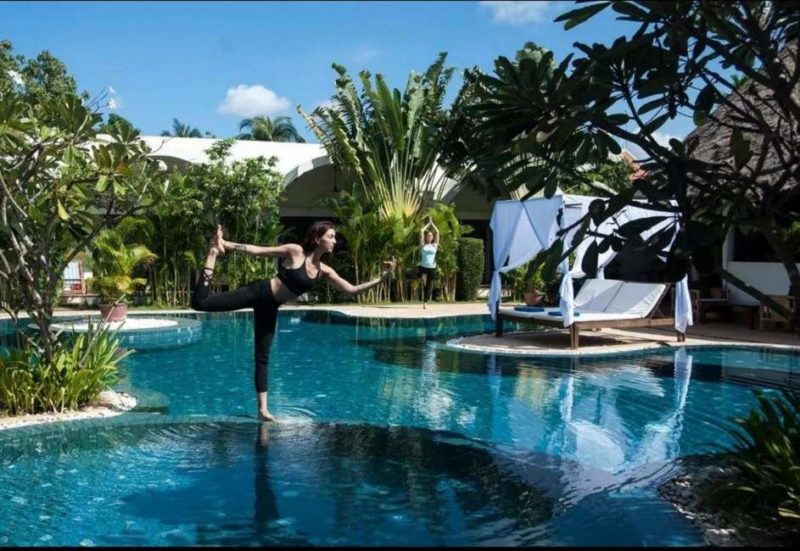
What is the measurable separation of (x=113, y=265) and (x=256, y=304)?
40.7 ft

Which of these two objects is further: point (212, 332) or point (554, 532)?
point (212, 332)

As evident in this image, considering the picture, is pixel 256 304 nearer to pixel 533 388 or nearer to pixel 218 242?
pixel 218 242

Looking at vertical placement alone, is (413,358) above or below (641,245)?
below

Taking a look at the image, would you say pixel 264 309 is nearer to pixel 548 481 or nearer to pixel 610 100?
pixel 548 481

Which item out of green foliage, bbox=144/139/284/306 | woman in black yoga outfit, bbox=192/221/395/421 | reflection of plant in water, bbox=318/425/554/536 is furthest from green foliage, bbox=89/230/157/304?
reflection of plant in water, bbox=318/425/554/536

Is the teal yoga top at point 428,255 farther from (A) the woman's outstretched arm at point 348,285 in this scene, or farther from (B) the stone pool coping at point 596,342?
(A) the woman's outstretched arm at point 348,285

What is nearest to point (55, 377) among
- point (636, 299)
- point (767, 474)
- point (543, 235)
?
point (767, 474)

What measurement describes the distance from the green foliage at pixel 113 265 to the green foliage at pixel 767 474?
50.2ft

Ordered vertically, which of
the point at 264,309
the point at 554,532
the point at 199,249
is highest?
the point at 199,249

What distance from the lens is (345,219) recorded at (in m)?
22.4

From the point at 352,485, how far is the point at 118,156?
14.0ft

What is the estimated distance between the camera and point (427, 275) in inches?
843

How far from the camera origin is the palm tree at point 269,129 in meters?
59.1

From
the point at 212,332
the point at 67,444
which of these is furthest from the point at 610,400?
the point at 212,332
